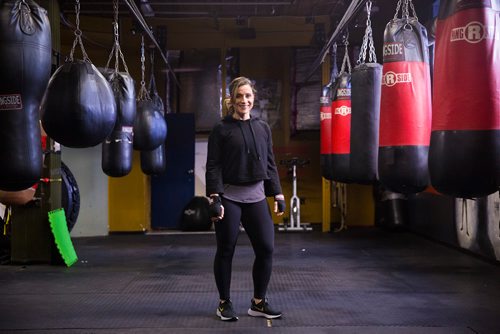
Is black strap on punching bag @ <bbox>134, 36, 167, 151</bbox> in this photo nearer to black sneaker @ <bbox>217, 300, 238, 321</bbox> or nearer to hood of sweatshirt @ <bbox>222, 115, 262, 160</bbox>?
hood of sweatshirt @ <bbox>222, 115, 262, 160</bbox>

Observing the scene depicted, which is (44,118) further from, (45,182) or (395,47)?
(45,182)

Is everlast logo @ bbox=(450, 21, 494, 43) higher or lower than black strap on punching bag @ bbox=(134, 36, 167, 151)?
higher

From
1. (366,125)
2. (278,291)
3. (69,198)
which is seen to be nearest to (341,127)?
(366,125)

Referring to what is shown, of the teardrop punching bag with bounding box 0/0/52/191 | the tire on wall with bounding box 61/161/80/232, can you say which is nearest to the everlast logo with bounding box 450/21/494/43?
the teardrop punching bag with bounding box 0/0/52/191

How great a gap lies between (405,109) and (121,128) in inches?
111

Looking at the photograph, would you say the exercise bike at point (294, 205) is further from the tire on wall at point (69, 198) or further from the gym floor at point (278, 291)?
the tire on wall at point (69, 198)

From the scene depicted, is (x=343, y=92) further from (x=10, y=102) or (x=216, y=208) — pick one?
(x=10, y=102)

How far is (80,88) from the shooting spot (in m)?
3.10

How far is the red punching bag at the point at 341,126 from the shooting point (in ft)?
15.8

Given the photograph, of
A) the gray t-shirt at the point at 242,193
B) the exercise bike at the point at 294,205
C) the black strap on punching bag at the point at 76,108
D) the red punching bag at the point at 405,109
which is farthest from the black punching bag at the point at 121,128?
the exercise bike at the point at 294,205

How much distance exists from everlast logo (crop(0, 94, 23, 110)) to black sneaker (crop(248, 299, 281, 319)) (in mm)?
1807

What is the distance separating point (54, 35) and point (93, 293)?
270 centimetres

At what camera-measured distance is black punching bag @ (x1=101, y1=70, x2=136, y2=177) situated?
4.77 metres

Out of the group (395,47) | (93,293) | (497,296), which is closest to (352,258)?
(497,296)
